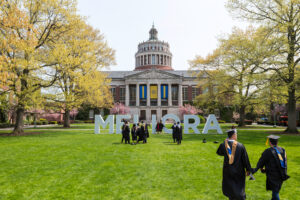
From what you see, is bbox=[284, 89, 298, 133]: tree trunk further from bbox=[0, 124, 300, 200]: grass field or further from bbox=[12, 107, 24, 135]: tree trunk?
bbox=[12, 107, 24, 135]: tree trunk

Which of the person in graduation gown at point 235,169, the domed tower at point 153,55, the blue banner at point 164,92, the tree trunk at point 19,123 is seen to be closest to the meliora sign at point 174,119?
the tree trunk at point 19,123

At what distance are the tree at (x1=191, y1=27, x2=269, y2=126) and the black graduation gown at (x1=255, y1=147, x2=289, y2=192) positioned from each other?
17.2 metres

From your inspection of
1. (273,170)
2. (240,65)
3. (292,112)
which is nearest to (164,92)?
(240,65)

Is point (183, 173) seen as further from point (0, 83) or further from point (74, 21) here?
point (74, 21)

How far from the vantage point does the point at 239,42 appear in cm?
2433

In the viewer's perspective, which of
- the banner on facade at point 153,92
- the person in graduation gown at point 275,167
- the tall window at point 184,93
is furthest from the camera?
the tall window at point 184,93

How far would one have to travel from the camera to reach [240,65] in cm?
2822

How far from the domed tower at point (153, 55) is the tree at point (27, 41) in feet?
206

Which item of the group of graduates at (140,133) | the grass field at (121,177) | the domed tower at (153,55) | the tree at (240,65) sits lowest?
the grass field at (121,177)

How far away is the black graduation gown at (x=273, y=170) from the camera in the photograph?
4.64m

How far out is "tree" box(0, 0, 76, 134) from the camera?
18.1 meters

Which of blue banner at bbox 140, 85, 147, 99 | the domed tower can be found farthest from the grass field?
the domed tower

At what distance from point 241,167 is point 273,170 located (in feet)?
2.77

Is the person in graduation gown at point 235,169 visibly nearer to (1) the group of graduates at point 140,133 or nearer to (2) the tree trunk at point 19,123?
(1) the group of graduates at point 140,133
